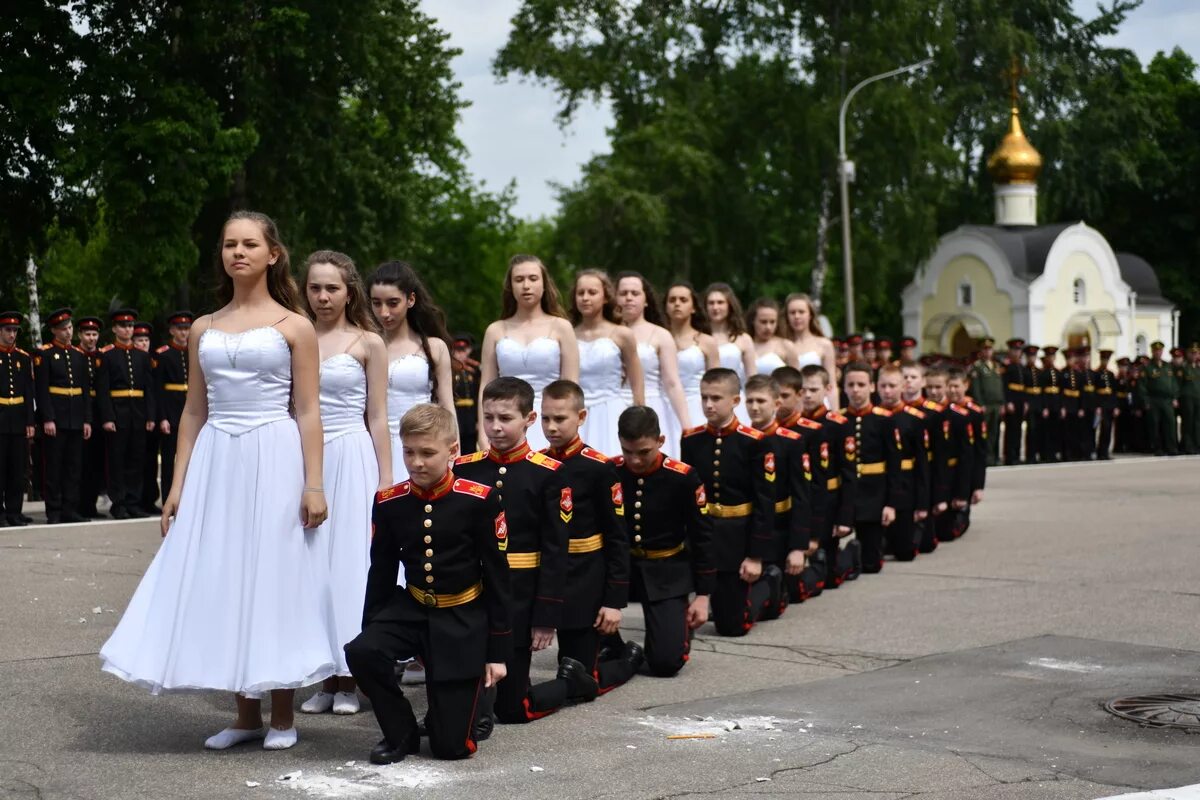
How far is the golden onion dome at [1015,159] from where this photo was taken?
55.8m

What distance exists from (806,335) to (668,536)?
7.05m

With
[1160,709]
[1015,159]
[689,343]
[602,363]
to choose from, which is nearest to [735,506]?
[602,363]

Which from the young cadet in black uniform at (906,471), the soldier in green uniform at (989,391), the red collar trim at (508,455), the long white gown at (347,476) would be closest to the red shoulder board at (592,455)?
the red collar trim at (508,455)

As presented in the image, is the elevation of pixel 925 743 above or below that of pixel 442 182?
below

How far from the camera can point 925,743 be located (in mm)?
6879

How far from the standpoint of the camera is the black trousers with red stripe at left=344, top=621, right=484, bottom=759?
6.53 m

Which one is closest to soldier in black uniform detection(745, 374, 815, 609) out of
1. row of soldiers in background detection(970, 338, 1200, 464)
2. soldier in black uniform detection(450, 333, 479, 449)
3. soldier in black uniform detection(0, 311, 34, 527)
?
soldier in black uniform detection(0, 311, 34, 527)

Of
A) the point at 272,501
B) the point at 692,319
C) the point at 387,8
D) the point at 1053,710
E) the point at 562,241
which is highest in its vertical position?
the point at 387,8

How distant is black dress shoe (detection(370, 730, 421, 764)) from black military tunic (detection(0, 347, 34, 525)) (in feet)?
35.6

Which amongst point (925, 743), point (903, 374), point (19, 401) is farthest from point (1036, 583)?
point (19, 401)

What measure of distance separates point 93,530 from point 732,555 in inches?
311

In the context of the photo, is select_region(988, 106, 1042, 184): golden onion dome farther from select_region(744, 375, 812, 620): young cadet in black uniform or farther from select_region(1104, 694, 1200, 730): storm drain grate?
select_region(1104, 694, 1200, 730): storm drain grate

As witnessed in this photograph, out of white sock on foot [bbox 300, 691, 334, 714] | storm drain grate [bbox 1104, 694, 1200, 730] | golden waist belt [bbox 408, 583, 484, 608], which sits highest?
golden waist belt [bbox 408, 583, 484, 608]

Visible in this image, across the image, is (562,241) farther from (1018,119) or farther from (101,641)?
(101,641)
